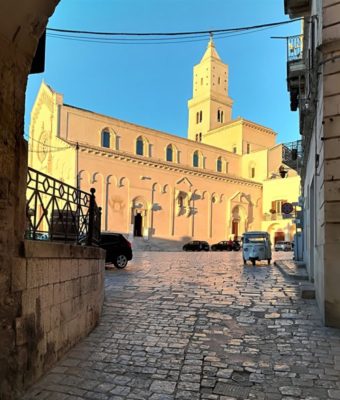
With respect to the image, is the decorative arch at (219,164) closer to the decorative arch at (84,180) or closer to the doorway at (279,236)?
the doorway at (279,236)

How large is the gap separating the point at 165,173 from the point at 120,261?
3803cm

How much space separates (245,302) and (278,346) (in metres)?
3.19

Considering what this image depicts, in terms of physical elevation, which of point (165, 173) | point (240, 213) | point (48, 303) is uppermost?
point (165, 173)

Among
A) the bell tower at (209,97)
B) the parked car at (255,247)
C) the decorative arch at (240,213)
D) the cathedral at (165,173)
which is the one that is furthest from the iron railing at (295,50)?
the bell tower at (209,97)

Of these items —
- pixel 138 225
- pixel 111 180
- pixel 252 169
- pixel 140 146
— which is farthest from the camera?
pixel 252 169

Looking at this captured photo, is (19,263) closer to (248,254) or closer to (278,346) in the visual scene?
(278,346)

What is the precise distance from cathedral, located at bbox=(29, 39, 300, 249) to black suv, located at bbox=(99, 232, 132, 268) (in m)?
28.0

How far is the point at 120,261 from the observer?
18.0m

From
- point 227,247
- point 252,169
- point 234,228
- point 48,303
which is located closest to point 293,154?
point 48,303

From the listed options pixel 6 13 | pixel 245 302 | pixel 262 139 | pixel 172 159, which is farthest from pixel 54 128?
pixel 6 13

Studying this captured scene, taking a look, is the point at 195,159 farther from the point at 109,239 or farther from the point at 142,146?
the point at 109,239

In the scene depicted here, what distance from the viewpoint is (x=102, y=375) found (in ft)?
16.2

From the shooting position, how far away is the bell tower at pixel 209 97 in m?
77.6

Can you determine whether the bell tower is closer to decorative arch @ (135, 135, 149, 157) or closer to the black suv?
decorative arch @ (135, 135, 149, 157)
